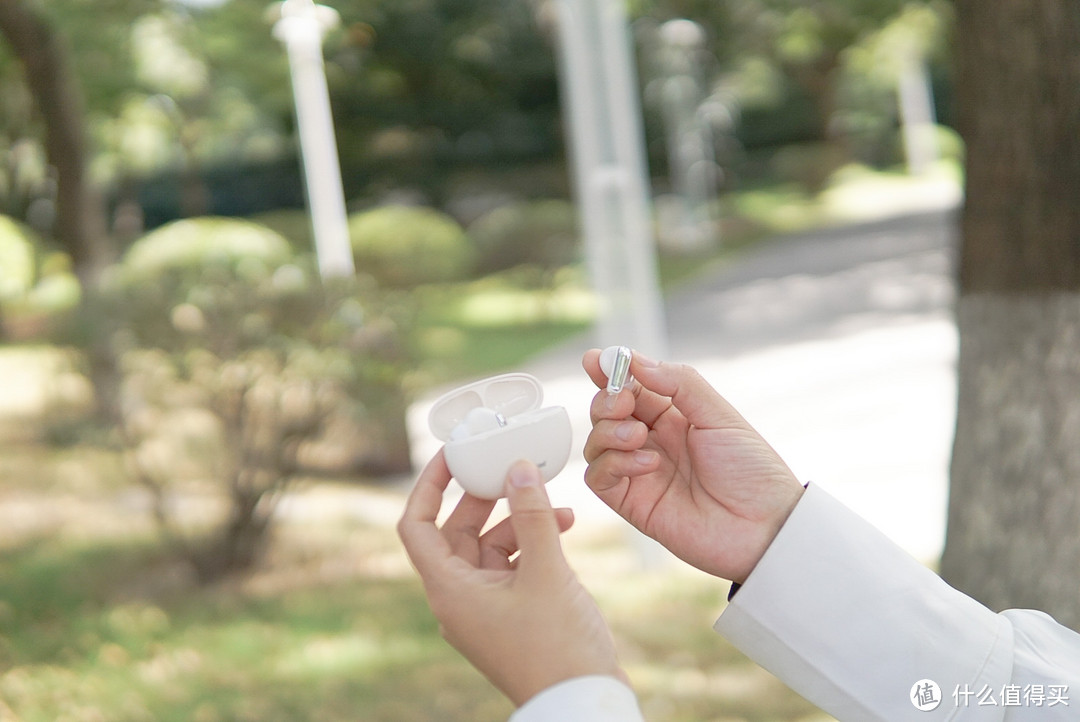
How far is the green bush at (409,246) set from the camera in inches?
623

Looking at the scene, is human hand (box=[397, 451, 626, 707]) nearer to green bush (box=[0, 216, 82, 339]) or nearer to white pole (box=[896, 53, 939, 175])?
green bush (box=[0, 216, 82, 339])

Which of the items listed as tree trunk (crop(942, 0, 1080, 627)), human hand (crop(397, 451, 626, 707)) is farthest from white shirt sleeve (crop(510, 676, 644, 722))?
tree trunk (crop(942, 0, 1080, 627))

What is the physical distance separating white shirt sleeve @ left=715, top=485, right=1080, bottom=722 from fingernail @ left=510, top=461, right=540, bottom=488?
1.40 ft

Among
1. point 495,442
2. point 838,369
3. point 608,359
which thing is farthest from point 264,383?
point 838,369

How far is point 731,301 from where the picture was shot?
14555 millimetres

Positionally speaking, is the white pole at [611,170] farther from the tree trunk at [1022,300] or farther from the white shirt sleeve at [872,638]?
the white shirt sleeve at [872,638]

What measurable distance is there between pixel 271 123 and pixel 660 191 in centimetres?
1145

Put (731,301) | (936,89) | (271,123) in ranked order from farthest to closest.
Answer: (936,89) → (271,123) → (731,301)

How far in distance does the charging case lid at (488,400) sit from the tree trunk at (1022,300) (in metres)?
1.89

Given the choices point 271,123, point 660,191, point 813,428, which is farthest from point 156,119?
point 813,428

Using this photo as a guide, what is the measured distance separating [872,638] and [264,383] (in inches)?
169

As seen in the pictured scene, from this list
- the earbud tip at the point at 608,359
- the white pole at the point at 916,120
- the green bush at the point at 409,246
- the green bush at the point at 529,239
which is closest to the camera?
the earbud tip at the point at 608,359

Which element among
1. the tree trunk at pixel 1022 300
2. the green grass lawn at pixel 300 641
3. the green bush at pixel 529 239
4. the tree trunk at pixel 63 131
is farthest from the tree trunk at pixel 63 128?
the tree trunk at pixel 1022 300

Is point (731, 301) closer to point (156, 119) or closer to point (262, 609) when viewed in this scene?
point (262, 609)
